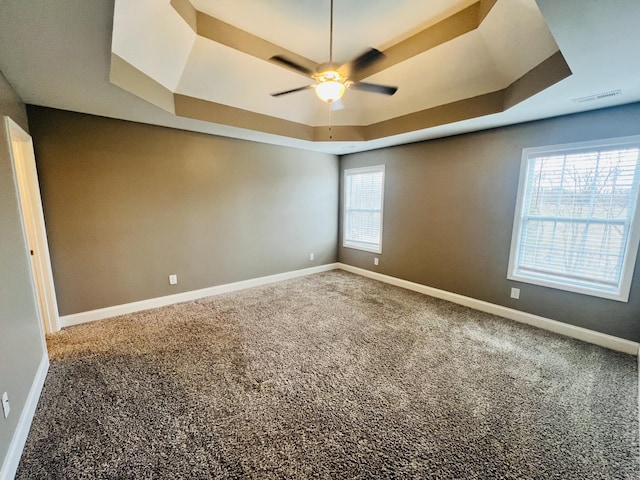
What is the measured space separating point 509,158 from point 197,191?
13.8 ft

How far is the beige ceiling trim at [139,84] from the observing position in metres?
2.19

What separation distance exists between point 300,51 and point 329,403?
3.46 meters

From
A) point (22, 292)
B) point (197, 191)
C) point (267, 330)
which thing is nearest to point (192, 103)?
point (197, 191)

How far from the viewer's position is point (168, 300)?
3.70 m

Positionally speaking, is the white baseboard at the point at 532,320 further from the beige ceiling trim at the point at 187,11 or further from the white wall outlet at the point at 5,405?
the white wall outlet at the point at 5,405

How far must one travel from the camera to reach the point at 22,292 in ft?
6.29

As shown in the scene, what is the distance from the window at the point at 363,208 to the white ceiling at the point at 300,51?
1289 millimetres

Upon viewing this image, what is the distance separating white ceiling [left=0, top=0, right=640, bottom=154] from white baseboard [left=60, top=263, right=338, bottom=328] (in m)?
2.33

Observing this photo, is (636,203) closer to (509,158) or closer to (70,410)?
(509,158)

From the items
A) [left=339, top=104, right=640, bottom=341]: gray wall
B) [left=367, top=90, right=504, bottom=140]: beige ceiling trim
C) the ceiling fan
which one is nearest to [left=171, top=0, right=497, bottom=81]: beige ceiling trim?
the ceiling fan

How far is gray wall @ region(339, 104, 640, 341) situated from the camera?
2699mm

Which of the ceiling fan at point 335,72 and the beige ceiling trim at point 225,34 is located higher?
the beige ceiling trim at point 225,34

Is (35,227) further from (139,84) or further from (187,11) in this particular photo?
(187,11)

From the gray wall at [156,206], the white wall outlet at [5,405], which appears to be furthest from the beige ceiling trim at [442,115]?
the white wall outlet at [5,405]
